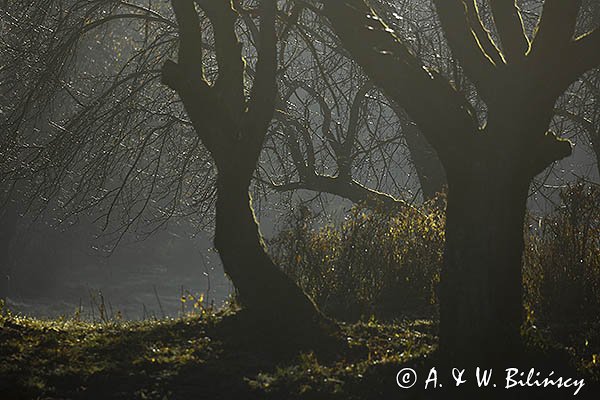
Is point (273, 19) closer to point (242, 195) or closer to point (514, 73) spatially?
point (242, 195)

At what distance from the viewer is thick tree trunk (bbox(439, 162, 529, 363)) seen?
648 cm

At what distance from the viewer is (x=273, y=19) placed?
8.41m

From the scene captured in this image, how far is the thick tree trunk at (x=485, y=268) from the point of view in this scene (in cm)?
648

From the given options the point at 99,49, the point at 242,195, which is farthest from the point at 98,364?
the point at 99,49

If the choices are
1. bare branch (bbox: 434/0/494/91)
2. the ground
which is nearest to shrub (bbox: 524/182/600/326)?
the ground

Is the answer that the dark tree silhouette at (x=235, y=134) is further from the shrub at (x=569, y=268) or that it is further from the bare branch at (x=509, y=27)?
the shrub at (x=569, y=268)

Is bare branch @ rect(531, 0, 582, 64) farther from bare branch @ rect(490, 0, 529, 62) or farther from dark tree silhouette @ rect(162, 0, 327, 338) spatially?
dark tree silhouette @ rect(162, 0, 327, 338)

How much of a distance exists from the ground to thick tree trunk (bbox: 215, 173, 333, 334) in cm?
31

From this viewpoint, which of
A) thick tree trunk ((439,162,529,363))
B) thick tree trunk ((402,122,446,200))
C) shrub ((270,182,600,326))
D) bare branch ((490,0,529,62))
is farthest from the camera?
thick tree trunk ((402,122,446,200))

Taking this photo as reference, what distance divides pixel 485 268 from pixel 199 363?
2355mm

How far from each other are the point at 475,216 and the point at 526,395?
137 cm

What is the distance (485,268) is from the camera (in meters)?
6.50

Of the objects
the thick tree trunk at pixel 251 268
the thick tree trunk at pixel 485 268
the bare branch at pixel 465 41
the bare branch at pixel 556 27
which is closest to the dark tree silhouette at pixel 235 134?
the thick tree trunk at pixel 251 268

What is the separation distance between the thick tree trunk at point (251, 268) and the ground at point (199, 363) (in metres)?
0.31
